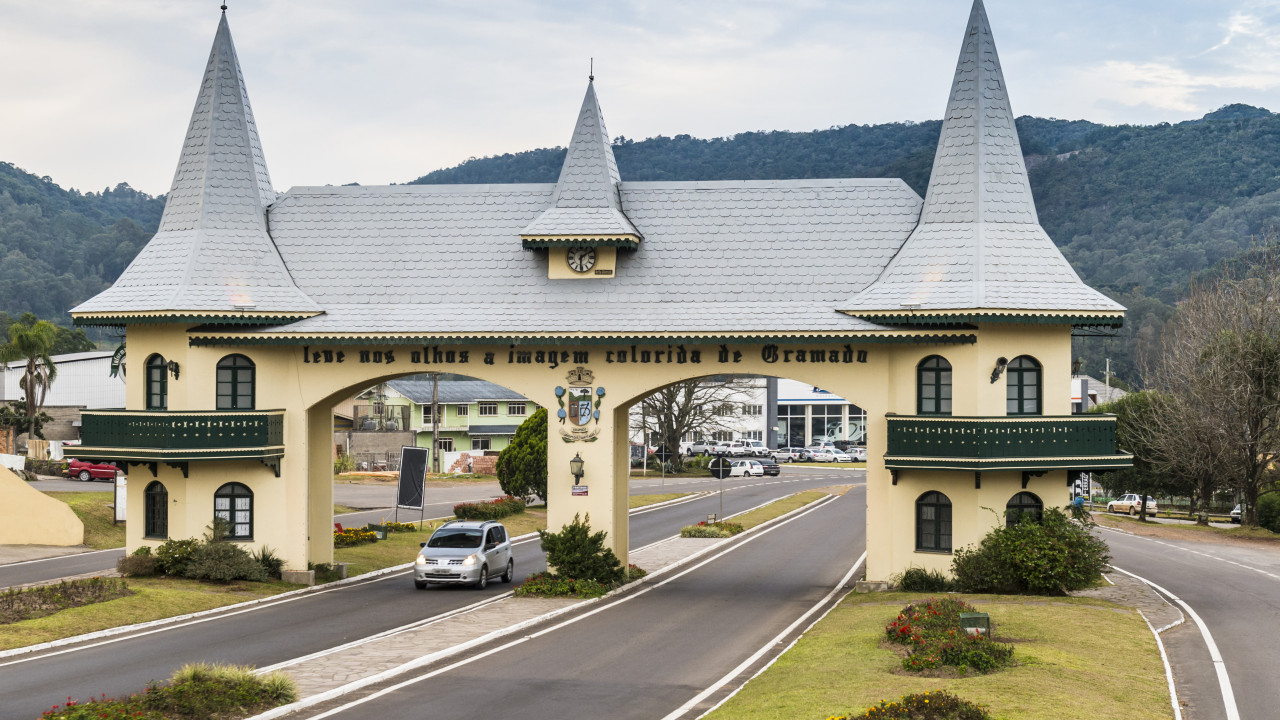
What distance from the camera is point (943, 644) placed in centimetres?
1936

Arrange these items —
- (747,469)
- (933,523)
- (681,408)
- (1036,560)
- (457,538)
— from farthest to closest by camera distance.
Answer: (747,469), (681,408), (457,538), (933,523), (1036,560)

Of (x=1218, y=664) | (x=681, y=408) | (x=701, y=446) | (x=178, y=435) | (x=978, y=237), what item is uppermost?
(x=978, y=237)

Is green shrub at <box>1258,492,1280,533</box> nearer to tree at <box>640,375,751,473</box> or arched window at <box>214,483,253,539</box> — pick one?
tree at <box>640,375,751,473</box>

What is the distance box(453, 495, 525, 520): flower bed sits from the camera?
48.7 metres

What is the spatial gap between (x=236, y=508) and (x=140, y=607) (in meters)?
5.80

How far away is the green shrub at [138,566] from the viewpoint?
99.3ft

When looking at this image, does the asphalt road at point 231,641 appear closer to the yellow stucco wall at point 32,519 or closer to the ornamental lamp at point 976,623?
the ornamental lamp at point 976,623

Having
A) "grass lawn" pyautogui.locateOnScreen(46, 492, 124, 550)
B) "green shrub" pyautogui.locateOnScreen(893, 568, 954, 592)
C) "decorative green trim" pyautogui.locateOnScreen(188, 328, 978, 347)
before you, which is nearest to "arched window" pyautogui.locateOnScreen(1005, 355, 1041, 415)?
"decorative green trim" pyautogui.locateOnScreen(188, 328, 978, 347)

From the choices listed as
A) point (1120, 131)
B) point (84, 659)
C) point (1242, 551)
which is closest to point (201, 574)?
point (84, 659)

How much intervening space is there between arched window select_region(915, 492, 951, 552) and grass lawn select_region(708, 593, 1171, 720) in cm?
381

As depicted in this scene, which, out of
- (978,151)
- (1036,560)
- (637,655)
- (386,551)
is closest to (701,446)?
(386,551)

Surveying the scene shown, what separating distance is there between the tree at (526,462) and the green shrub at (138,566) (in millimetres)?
24561

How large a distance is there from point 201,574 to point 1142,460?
4406 centimetres

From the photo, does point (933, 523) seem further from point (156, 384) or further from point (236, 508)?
point (156, 384)
